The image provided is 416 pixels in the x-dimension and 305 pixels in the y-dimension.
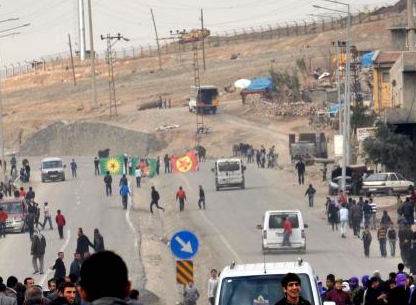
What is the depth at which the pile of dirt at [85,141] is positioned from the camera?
11038 centimetres

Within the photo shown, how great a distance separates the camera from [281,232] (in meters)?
41.9

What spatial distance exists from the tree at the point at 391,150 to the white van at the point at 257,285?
52.5m

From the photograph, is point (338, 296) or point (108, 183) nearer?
point (338, 296)

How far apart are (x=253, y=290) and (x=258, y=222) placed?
40049 millimetres

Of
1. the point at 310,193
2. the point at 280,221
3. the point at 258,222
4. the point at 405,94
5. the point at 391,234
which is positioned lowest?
the point at 258,222

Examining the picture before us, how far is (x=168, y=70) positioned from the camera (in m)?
164

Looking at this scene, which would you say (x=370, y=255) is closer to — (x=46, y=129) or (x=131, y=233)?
(x=131, y=233)

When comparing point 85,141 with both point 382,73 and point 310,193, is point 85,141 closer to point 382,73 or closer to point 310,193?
point 382,73

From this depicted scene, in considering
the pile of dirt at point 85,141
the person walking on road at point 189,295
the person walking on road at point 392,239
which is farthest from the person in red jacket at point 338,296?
the pile of dirt at point 85,141

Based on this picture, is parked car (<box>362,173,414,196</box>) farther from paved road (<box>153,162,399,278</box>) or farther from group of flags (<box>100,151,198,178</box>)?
group of flags (<box>100,151,198,178</box>)

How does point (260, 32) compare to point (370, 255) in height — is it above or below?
above

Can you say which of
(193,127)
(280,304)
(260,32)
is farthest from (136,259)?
(260,32)

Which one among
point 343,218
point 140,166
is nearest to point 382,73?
point 140,166

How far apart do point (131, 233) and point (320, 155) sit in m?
35.3
